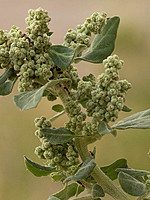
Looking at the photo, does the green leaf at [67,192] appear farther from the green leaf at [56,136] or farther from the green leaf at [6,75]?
the green leaf at [6,75]

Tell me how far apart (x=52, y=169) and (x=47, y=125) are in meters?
0.11

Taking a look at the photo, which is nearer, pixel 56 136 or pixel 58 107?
pixel 56 136

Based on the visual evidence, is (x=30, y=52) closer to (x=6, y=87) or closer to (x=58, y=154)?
(x=6, y=87)

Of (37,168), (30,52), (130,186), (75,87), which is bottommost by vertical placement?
(130,186)

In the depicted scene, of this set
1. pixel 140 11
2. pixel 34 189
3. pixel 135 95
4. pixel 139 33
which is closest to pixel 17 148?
pixel 34 189

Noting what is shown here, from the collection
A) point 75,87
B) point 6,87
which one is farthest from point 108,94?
point 6,87

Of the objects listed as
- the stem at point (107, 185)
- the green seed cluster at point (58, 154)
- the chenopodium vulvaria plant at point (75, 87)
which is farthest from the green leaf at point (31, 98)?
the stem at point (107, 185)

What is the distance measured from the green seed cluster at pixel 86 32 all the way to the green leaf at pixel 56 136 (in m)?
0.18

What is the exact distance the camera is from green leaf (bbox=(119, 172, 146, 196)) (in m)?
0.82

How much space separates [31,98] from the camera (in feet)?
2.38

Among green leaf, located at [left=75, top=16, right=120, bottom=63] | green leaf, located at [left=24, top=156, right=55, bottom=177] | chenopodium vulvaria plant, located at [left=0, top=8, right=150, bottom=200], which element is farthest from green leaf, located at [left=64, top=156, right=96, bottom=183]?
green leaf, located at [left=75, top=16, right=120, bottom=63]

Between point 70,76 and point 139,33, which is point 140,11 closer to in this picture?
point 139,33

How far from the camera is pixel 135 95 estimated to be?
3.06 metres

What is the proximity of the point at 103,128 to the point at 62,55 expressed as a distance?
16cm
